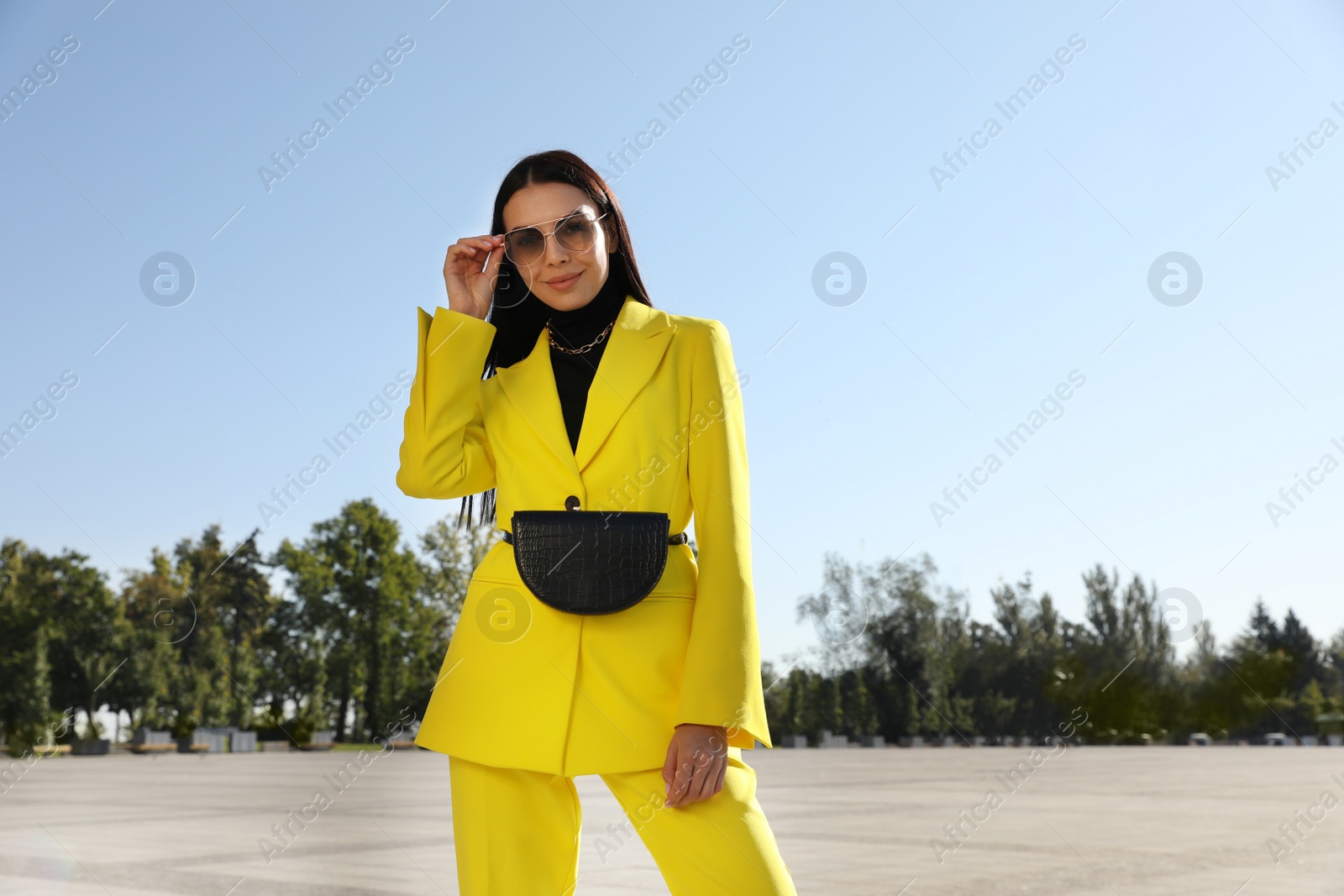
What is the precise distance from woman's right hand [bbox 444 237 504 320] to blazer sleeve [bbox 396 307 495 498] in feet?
0.22

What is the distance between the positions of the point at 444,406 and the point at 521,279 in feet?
1.18

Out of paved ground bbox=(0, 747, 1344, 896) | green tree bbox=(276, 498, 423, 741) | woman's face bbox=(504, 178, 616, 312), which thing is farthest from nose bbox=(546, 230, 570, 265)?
green tree bbox=(276, 498, 423, 741)

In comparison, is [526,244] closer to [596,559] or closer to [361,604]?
[596,559]

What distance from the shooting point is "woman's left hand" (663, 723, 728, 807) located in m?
1.98

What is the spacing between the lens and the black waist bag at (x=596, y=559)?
2.10 meters

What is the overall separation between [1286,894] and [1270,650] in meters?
66.0

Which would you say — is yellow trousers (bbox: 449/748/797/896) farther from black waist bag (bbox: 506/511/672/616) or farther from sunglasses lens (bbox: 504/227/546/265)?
sunglasses lens (bbox: 504/227/546/265)

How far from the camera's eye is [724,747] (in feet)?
6.66

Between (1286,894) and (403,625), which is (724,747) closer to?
(1286,894)

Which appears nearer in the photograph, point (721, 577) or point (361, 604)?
point (721, 577)

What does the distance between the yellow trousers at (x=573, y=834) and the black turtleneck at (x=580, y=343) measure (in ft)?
2.22

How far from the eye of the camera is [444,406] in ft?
7.47

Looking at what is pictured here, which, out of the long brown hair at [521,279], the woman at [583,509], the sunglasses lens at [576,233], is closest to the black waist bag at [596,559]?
the woman at [583,509]

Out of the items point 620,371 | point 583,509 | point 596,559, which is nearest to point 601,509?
point 583,509
